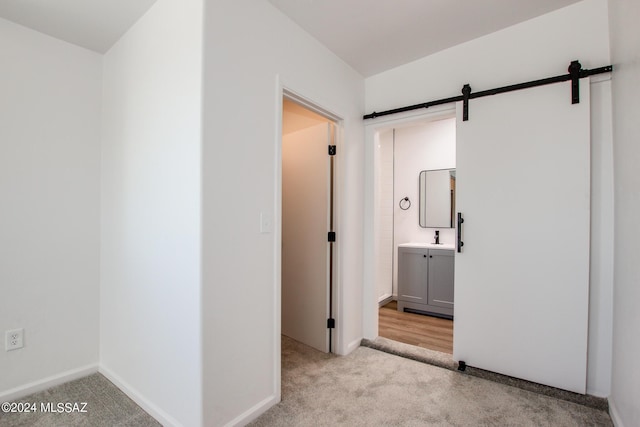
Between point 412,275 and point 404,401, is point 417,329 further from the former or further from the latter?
Result: point 404,401

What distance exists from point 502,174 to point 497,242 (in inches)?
19.5

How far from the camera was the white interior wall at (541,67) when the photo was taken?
1.90 meters

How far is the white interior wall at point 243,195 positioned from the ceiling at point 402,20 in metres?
0.19

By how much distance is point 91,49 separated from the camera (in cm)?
234

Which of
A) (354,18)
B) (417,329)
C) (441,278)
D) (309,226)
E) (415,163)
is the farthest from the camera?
(415,163)

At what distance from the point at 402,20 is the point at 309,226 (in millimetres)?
1791

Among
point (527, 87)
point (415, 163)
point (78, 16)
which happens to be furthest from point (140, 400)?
point (415, 163)

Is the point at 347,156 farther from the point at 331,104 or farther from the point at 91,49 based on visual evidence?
the point at 91,49

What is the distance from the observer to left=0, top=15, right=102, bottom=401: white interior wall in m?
1.99

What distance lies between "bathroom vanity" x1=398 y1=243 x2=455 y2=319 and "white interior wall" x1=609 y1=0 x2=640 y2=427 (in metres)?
1.85

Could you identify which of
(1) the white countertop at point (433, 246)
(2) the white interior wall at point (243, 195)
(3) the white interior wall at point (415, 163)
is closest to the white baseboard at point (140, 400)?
(2) the white interior wall at point (243, 195)

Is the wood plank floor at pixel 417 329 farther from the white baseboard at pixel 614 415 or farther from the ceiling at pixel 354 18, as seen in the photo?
the ceiling at pixel 354 18

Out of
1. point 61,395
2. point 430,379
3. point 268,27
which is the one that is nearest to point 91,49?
point 268,27

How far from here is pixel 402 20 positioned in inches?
82.4
